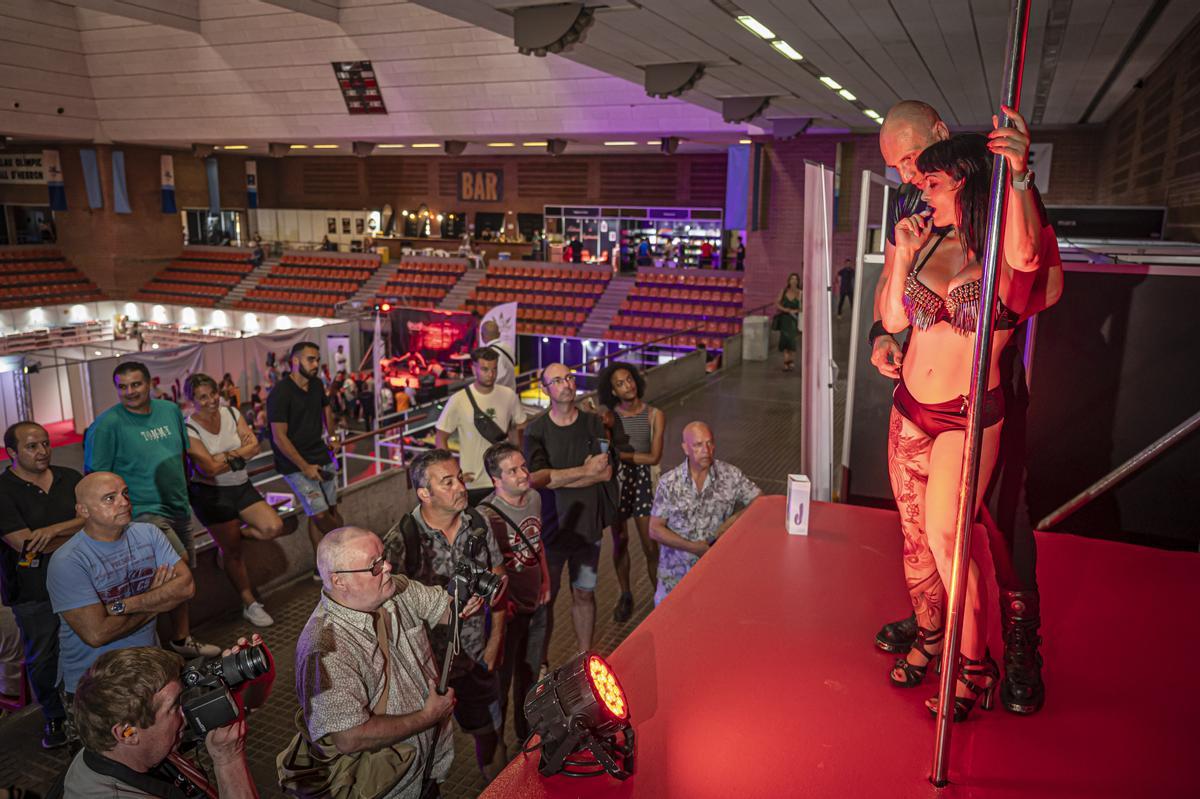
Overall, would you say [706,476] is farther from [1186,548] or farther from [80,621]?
[80,621]

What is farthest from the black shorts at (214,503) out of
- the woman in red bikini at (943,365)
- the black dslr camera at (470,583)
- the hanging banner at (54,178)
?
the hanging banner at (54,178)

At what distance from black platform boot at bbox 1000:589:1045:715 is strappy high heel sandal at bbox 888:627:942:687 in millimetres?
178

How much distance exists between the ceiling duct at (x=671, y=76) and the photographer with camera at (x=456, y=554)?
235 inches

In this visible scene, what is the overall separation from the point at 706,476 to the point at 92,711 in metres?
2.87

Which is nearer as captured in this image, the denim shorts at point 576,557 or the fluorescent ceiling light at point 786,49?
the denim shorts at point 576,557

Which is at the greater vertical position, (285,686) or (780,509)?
(780,509)

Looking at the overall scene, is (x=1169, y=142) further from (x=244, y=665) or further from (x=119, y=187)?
(x=119, y=187)

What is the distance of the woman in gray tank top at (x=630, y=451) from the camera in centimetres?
496

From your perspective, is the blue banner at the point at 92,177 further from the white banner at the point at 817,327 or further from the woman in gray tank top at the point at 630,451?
the white banner at the point at 817,327

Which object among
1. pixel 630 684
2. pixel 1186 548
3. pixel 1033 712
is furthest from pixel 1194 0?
pixel 630 684

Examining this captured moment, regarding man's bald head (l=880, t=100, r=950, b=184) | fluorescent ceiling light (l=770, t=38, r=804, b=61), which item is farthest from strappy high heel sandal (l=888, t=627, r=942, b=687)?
fluorescent ceiling light (l=770, t=38, r=804, b=61)

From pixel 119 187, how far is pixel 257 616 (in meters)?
25.4

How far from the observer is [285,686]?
4.30 meters

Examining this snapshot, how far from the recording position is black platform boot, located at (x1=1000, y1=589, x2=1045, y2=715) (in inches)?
82.0
